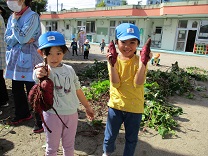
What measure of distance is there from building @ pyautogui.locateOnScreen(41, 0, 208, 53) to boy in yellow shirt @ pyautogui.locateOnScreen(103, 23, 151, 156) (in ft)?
57.2

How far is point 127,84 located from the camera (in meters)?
1.99

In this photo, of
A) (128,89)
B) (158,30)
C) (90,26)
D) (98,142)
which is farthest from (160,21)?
(128,89)

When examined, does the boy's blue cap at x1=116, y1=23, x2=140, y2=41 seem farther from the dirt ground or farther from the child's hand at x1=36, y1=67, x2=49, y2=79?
the dirt ground

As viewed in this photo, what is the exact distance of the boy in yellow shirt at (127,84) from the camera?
1869 mm

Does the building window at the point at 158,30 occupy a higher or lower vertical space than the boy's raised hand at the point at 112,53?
higher

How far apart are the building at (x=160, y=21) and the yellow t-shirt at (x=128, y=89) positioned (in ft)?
57.3

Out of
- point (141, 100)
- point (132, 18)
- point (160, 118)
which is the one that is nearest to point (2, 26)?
point (141, 100)

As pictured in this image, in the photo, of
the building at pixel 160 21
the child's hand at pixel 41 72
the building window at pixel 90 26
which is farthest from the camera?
the building window at pixel 90 26

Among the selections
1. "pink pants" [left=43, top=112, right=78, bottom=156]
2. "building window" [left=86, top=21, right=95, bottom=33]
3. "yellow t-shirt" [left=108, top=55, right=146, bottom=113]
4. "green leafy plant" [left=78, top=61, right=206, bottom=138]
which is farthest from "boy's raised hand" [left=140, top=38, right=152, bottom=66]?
"building window" [left=86, top=21, right=95, bottom=33]

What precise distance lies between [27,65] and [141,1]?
29.3 meters

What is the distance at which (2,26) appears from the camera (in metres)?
3.26

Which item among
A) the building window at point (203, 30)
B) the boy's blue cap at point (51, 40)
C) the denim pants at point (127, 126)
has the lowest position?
the denim pants at point (127, 126)

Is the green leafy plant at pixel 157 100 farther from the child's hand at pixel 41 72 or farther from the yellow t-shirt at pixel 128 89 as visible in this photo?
the child's hand at pixel 41 72

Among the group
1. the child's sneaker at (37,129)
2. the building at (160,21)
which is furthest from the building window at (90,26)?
the child's sneaker at (37,129)
